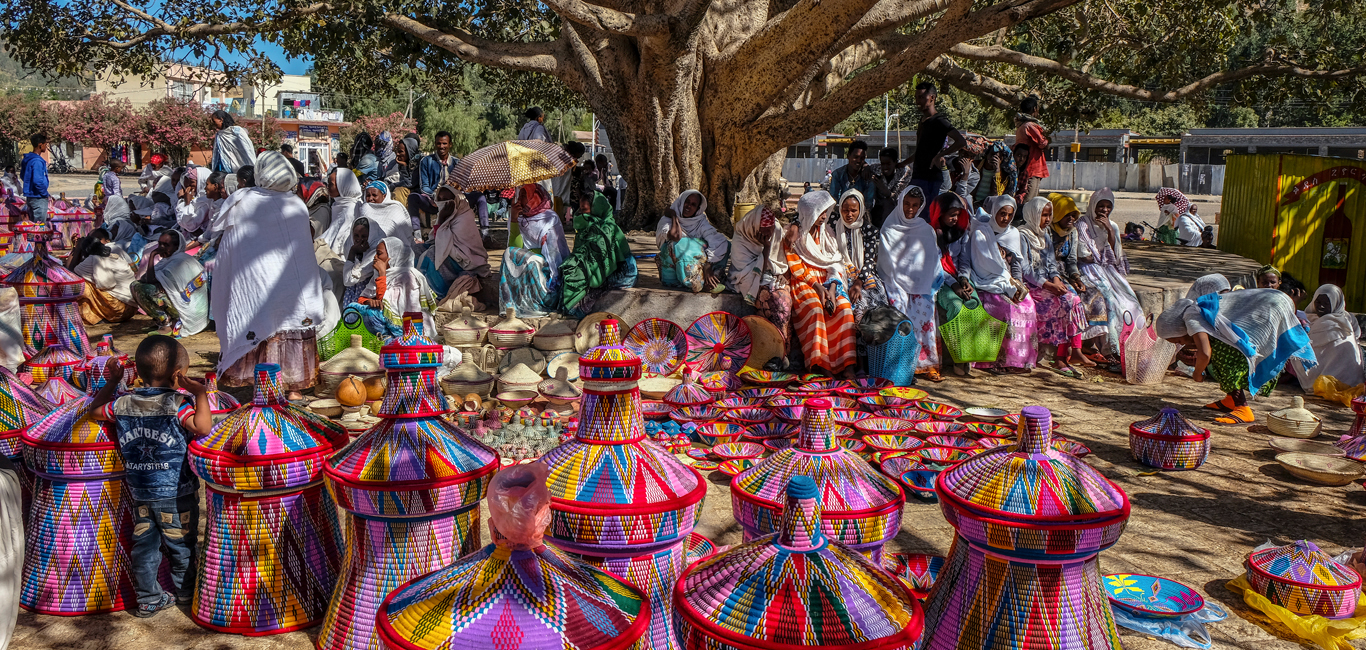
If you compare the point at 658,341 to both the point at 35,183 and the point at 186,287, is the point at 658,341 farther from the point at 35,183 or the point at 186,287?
the point at 35,183

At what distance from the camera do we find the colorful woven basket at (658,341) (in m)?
7.66

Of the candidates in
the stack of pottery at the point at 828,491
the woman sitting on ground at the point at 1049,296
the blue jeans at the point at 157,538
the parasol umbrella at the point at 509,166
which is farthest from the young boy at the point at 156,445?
the woman sitting on ground at the point at 1049,296

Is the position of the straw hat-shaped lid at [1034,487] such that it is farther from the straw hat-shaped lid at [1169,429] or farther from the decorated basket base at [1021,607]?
the straw hat-shaped lid at [1169,429]

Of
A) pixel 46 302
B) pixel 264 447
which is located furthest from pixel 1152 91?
pixel 264 447

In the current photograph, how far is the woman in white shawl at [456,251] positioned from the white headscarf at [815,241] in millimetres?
3115

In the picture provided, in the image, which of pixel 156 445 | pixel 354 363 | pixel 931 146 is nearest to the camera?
pixel 156 445

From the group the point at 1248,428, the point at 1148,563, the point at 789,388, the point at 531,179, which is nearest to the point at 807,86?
the point at 531,179

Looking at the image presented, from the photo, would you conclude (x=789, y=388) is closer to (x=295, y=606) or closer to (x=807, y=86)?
(x=295, y=606)

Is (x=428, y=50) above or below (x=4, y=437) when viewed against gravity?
above

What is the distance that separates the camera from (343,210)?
945 centimetres

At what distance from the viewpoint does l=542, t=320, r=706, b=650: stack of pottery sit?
2.50 m

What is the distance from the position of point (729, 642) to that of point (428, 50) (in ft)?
43.2

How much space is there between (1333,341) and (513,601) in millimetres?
8090

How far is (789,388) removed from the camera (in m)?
7.35
